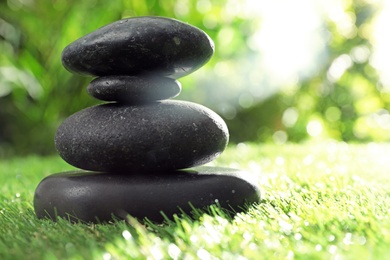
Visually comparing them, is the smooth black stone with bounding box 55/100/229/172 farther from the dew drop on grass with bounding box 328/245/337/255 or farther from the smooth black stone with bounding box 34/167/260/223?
the dew drop on grass with bounding box 328/245/337/255

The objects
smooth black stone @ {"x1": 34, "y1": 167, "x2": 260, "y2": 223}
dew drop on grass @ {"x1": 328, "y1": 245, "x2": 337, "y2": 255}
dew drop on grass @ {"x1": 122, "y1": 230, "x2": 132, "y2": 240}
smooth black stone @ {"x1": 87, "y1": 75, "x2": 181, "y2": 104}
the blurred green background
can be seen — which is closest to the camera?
dew drop on grass @ {"x1": 328, "y1": 245, "x2": 337, "y2": 255}

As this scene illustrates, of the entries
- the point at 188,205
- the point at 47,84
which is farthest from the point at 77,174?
the point at 47,84

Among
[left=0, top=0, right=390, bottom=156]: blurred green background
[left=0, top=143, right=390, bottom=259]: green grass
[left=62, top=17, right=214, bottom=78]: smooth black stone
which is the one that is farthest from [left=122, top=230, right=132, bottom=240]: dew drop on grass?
[left=0, top=0, right=390, bottom=156]: blurred green background

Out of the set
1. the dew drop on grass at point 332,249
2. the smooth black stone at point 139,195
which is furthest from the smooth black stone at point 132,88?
the dew drop on grass at point 332,249

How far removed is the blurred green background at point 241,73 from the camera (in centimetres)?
1027

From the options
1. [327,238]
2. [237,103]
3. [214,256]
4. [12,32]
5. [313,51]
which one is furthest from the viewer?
[313,51]

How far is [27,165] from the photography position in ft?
23.8

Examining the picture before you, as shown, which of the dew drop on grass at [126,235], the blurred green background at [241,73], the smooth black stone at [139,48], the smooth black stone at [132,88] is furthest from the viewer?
the blurred green background at [241,73]

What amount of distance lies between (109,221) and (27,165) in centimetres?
435

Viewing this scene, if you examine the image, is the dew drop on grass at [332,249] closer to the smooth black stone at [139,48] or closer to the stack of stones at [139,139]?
the stack of stones at [139,139]

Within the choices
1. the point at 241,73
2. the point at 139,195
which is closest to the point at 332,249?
the point at 139,195

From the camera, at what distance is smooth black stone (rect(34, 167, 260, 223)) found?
3.26m

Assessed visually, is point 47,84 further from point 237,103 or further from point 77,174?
point 77,174

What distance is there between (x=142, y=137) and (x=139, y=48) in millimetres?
562
